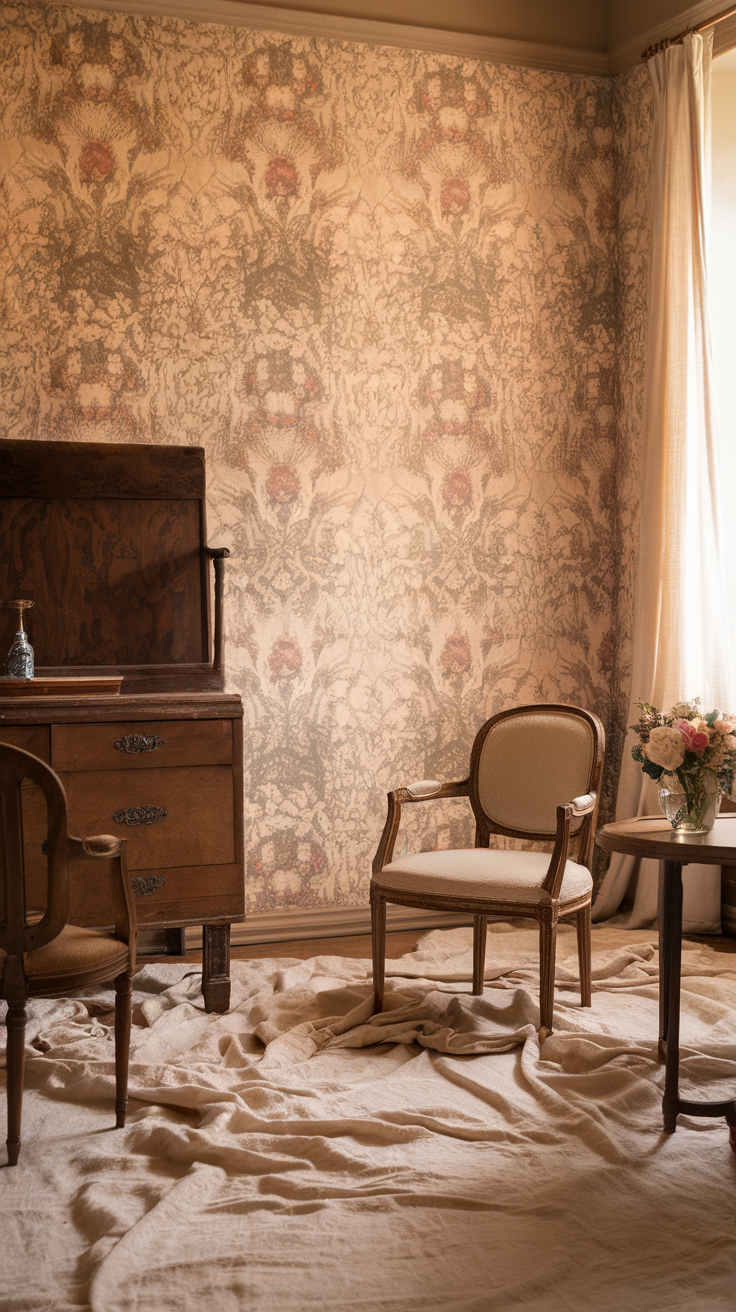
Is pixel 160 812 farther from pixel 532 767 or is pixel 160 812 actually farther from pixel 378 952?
pixel 532 767

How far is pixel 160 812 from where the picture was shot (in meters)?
3.06

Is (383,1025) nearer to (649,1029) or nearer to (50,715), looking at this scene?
(649,1029)

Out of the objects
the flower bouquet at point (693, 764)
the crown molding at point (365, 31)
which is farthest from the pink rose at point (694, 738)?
the crown molding at point (365, 31)

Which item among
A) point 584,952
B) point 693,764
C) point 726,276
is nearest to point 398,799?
point 584,952

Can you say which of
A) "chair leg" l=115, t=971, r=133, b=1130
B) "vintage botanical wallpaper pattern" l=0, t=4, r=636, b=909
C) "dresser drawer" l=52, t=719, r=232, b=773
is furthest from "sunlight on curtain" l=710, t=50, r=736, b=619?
Result: "chair leg" l=115, t=971, r=133, b=1130

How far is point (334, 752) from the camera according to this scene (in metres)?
4.00

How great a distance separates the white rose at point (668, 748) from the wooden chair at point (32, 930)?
1.16 metres

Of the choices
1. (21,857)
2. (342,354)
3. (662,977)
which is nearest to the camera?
(21,857)

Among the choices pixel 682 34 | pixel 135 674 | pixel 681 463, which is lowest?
pixel 135 674

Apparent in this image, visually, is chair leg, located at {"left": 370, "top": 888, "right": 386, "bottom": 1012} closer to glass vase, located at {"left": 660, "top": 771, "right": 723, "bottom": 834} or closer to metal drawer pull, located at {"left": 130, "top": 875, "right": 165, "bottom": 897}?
metal drawer pull, located at {"left": 130, "top": 875, "right": 165, "bottom": 897}

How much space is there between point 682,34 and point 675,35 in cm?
4

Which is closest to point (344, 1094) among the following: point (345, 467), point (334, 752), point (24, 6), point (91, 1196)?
point (91, 1196)

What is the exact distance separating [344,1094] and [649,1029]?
2.95 ft

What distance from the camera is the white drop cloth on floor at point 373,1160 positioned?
1.72 metres
